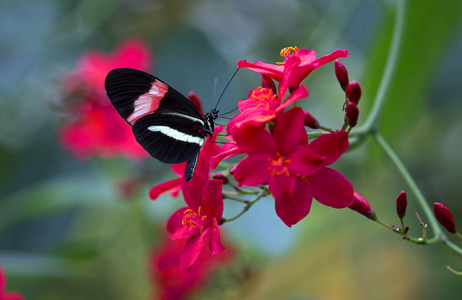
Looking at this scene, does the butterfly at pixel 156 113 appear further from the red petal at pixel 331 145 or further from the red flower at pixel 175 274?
the red flower at pixel 175 274

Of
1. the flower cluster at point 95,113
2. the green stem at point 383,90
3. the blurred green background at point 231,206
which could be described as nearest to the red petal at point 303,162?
the green stem at point 383,90

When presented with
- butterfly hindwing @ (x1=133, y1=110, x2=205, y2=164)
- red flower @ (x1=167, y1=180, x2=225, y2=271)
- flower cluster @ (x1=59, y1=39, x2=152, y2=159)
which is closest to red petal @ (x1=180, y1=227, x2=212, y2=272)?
red flower @ (x1=167, y1=180, x2=225, y2=271)

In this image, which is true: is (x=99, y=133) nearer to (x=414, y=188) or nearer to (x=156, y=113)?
(x=156, y=113)

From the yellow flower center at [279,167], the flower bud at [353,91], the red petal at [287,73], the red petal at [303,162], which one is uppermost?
the flower bud at [353,91]

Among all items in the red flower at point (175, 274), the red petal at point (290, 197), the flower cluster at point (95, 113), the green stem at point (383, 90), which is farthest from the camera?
the flower cluster at point (95, 113)

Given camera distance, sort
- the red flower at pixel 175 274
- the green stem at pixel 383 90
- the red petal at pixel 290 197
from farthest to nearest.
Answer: the red flower at pixel 175 274 → the green stem at pixel 383 90 → the red petal at pixel 290 197

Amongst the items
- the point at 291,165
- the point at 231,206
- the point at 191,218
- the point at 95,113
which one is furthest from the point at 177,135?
the point at 95,113

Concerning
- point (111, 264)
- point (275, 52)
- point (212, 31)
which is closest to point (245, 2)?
point (212, 31)
